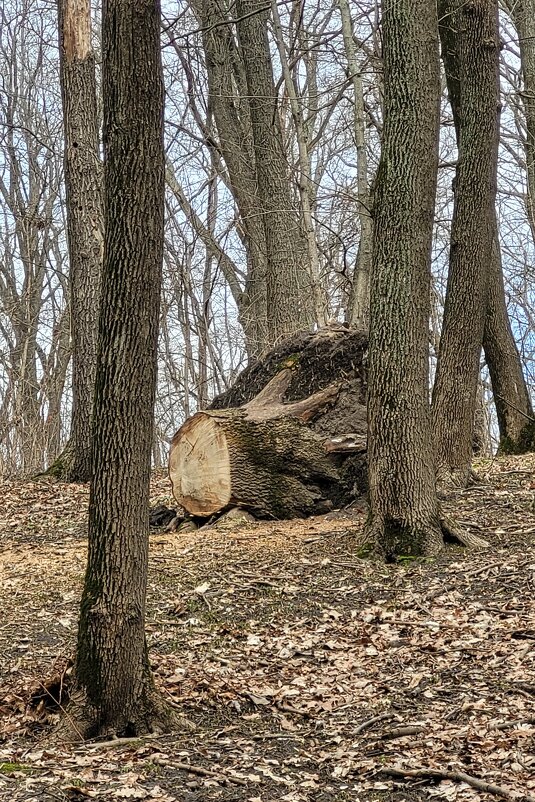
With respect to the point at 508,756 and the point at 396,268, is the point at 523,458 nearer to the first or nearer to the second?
the point at 396,268

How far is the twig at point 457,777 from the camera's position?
3.14 m

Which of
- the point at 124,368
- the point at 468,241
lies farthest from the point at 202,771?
the point at 468,241

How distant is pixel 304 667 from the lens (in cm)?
490

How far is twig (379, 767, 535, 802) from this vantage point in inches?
124

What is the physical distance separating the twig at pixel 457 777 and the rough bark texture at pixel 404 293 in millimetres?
3105

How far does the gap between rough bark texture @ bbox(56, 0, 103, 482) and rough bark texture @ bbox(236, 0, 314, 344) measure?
2.92 meters

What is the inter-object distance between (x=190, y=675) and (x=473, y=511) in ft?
12.7

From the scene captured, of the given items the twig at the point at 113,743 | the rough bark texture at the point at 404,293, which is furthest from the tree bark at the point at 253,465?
the twig at the point at 113,743

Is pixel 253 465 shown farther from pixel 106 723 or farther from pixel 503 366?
pixel 106 723

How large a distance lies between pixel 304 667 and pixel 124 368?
7.08 feet

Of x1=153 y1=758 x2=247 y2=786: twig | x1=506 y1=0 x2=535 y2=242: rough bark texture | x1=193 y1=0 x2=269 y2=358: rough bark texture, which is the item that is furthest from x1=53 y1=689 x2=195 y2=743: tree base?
x1=506 y1=0 x2=535 y2=242: rough bark texture

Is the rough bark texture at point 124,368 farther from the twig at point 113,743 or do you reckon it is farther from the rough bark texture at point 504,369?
the rough bark texture at point 504,369

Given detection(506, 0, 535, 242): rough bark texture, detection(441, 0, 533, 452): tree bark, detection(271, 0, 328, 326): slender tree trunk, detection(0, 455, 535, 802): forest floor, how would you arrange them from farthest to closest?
detection(506, 0, 535, 242): rough bark texture < detection(271, 0, 328, 326): slender tree trunk < detection(441, 0, 533, 452): tree bark < detection(0, 455, 535, 802): forest floor

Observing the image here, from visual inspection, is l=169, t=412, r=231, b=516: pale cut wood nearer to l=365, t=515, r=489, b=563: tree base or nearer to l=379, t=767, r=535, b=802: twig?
l=365, t=515, r=489, b=563: tree base
